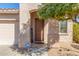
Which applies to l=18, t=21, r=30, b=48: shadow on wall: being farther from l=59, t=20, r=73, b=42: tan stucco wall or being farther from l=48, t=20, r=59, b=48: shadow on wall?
l=59, t=20, r=73, b=42: tan stucco wall

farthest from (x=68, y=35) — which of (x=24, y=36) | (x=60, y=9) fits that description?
(x=60, y=9)

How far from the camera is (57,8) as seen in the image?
20.8ft

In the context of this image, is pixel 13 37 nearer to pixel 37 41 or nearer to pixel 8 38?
pixel 8 38

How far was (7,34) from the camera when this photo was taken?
37.7 ft

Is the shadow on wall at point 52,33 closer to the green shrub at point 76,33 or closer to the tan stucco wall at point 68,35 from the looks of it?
the tan stucco wall at point 68,35

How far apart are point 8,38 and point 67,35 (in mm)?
3385

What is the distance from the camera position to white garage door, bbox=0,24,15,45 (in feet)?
36.8

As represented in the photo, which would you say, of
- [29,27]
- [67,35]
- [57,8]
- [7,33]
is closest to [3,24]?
[7,33]

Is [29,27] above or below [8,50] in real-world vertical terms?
above

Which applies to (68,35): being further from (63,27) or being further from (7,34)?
(7,34)

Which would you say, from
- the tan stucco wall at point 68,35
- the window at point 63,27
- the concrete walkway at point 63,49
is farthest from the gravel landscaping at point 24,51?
the window at point 63,27

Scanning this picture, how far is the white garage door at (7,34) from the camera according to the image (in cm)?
1123

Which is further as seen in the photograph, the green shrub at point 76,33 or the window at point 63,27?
the window at point 63,27

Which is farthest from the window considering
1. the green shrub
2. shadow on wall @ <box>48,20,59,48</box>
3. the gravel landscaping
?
the gravel landscaping
